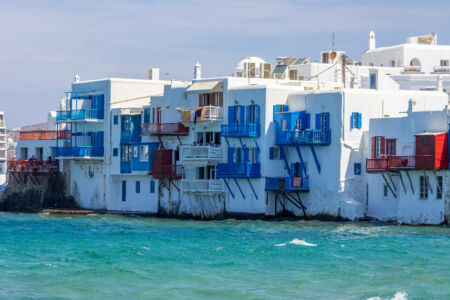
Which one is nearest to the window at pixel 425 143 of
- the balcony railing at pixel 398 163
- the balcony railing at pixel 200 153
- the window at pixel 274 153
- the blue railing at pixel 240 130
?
the balcony railing at pixel 398 163

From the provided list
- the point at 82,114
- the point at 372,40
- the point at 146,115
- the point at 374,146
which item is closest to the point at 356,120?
the point at 374,146

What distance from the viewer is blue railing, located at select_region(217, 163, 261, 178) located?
213 ft

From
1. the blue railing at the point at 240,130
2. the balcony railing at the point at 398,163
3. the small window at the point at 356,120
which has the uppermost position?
the small window at the point at 356,120

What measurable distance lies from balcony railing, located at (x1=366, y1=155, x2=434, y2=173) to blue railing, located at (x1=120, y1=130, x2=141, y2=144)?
19.2 metres

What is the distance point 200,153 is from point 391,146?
12.6 metres

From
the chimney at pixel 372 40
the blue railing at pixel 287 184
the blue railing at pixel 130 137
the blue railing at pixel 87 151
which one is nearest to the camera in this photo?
the blue railing at pixel 287 184

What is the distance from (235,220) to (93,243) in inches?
551

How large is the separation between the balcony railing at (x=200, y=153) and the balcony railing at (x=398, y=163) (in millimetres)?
10276

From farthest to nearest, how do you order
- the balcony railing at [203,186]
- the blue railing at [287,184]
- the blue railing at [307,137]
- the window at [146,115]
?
1. the window at [146,115]
2. the balcony railing at [203,186]
3. the blue railing at [287,184]
4. the blue railing at [307,137]

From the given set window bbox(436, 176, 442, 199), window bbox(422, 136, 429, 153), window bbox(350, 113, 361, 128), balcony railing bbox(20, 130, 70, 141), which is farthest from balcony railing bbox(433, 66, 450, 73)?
window bbox(436, 176, 442, 199)

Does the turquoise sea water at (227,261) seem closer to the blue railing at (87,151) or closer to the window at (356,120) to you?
the window at (356,120)

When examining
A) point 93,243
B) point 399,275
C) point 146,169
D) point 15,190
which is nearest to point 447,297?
point 399,275

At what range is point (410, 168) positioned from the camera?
5762 centimetres

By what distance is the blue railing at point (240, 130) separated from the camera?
64.9 m
